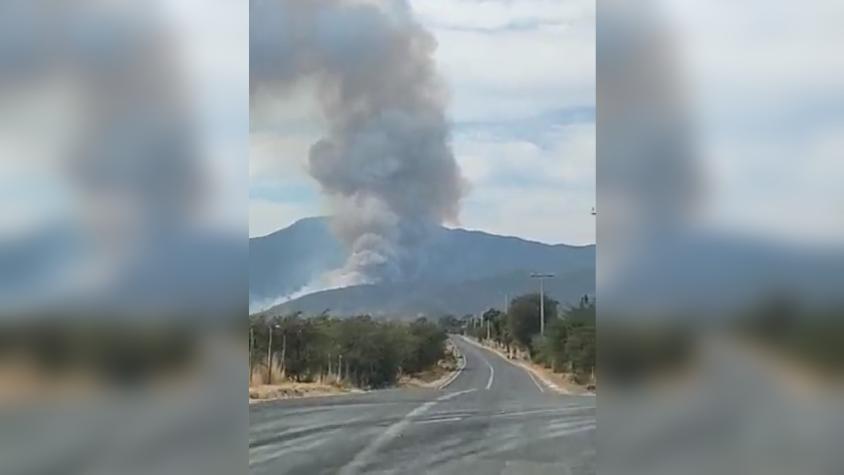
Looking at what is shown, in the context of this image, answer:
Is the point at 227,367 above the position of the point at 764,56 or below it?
below

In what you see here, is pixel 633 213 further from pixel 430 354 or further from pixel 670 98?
pixel 430 354

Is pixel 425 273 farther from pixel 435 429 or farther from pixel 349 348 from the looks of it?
pixel 435 429

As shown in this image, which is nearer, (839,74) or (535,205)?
(839,74)

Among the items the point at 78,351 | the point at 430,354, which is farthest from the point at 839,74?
the point at 78,351

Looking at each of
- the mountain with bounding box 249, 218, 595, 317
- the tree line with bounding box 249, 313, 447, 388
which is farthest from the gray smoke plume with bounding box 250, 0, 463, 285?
the tree line with bounding box 249, 313, 447, 388

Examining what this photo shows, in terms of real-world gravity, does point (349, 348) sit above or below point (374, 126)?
below

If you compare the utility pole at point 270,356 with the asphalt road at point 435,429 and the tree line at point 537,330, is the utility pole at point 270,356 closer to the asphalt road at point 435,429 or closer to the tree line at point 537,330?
the asphalt road at point 435,429

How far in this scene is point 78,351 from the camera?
298 centimetres

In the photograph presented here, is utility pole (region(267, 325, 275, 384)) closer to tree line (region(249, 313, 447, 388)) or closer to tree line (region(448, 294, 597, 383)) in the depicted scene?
tree line (region(249, 313, 447, 388))

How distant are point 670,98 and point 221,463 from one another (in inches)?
73.6

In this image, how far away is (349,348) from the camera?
3205mm

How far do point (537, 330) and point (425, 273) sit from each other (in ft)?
1.38

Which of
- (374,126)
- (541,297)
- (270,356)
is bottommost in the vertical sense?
(270,356)

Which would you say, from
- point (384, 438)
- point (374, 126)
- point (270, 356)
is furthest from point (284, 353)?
point (374, 126)
